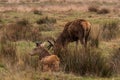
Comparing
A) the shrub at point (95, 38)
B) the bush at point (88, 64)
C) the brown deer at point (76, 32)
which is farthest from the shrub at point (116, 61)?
the shrub at point (95, 38)

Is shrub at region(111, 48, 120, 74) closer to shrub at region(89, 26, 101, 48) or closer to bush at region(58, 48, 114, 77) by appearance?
bush at region(58, 48, 114, 77)

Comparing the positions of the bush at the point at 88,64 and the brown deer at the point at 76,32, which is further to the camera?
the brown deer at the point at 76,32

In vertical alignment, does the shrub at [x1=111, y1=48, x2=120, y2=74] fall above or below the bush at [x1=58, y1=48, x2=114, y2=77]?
below

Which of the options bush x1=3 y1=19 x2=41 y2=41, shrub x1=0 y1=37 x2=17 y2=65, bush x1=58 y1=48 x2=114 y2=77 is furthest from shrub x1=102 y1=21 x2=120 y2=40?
bush x1=58 y1=48 x2=114 y2=77

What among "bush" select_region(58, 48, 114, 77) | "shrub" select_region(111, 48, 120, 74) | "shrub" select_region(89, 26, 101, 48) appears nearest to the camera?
"bush" select_region(58, 48, 114, 77)

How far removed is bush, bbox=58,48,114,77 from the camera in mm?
11188

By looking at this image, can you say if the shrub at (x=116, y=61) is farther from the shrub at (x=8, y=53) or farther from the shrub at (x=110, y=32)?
the shrub at (x=110, y=32)

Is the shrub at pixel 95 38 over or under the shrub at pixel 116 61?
under

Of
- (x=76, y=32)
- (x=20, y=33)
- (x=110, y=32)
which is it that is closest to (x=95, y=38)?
(x=76, y=32)

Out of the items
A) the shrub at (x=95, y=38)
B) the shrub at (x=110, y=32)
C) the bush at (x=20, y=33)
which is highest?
the shrub at (x=95, y=38)

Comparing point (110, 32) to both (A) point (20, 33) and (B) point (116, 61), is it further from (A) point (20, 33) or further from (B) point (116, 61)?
(B) point (116, 61)

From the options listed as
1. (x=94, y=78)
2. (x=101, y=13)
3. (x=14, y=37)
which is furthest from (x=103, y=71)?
(x=101, y=13)

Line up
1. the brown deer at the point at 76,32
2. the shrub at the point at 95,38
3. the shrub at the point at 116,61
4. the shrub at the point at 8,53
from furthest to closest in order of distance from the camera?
the shrub at the point at 95,38, the brown deer at the point at 76,32, the shrub at the point at 8,53, the shrub at the point at 116,61

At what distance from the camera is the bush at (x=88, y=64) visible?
11.2 metres
